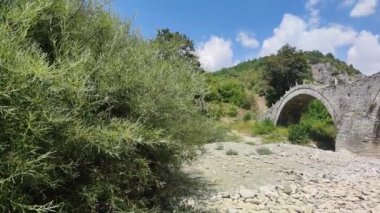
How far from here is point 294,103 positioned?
109ft

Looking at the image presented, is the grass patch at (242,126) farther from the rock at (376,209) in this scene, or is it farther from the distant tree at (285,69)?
the rock at (376,209)

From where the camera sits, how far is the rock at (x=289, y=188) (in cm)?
951

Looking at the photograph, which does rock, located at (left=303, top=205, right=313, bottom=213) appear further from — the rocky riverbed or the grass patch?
the grass patch

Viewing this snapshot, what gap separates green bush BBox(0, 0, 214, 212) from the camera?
3.61 meters

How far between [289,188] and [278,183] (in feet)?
1.57

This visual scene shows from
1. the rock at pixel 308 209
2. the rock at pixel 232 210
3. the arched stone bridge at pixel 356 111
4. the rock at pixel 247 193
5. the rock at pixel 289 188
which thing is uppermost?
the arched stone bridge at pixel 356 111

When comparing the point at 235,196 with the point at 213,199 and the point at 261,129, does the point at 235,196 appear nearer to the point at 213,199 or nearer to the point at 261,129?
the point at 213,199

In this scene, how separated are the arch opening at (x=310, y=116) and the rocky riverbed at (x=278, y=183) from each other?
13573 mm

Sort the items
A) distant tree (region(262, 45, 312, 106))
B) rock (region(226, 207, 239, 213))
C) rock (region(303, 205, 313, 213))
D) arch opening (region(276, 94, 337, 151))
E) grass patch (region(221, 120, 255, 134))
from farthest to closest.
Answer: distant tree (region(262, 45, 312, 106)) → grass patch (region(221, 120, 255, 134)) → arch opening (region(276, 94, 337, 151)) → rock (region(303, 205, 313, 213)) → rock (region(226, 207, 239, 213))

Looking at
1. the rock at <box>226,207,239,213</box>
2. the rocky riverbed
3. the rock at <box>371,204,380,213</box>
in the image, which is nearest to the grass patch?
the rocky riverbed

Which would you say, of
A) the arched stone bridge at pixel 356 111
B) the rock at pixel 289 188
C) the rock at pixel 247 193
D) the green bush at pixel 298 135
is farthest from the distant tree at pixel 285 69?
the rock at pixel 247 193

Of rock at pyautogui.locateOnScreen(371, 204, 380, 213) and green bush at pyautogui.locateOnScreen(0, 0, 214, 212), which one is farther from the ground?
green bush at pyautogui.locateOnScreen(0, 0, 214, 212)

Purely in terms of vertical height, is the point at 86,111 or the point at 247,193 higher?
the point at 86,111

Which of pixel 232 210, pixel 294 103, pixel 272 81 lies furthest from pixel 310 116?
pixel 232 210
